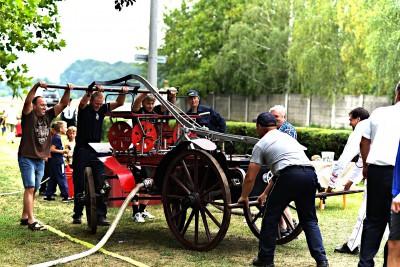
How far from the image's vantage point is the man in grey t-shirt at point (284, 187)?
7.70 m

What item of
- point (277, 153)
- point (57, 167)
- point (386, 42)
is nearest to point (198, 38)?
point (386, 42)

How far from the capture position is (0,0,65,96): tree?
32.0ft

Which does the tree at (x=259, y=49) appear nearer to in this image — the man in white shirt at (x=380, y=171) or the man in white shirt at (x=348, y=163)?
the man in white shirt at (x=348, y=163)

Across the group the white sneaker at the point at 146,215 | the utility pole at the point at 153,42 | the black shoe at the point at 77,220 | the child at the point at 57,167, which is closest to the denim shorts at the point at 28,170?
the black shoe at the point at 77,220

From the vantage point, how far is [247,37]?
4462cm

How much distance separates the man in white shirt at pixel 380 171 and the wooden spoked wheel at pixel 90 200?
4.00 meters

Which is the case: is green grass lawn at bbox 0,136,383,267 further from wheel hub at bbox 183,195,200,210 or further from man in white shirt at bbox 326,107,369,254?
wheel hub at bbox 183,195,200,210

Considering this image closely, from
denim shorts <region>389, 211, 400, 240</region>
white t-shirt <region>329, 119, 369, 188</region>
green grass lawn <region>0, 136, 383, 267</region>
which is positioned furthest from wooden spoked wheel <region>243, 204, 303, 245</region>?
denim shorts <region>389, 211, 400, 240</region>

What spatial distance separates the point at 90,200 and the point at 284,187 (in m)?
3.09

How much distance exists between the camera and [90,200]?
9688mm

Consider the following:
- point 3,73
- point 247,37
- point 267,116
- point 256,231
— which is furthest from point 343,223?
point 247,37

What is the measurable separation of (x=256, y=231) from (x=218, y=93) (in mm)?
42650

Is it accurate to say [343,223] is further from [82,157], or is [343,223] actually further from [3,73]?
[3,73]

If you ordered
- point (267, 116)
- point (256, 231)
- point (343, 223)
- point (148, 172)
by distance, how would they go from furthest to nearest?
1. point (343, 223)
2. point (148, 172)
3. point (256, 231)
4. point (267, 116)
